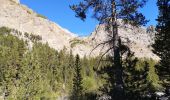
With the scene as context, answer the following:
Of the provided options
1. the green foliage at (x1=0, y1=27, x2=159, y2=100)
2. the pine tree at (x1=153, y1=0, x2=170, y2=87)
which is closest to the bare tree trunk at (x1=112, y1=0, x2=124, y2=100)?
the green foliage at (x1=0, y1=27, x2=159, y2=100)

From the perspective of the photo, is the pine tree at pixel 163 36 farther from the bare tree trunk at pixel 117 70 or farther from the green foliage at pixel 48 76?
the bare tree trunk at pixel 117 70

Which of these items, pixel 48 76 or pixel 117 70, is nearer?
pixel 117 70

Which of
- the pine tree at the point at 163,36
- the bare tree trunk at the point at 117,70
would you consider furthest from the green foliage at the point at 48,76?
the pine tree at the point at 163,36

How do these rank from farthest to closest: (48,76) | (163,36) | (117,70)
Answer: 1. (48,76)
2. (163,36)
3. (117,70)

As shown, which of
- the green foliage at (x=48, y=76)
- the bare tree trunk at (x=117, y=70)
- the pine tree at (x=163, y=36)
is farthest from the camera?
the green foliage at (x=48, y=76)

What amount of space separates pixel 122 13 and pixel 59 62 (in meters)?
150

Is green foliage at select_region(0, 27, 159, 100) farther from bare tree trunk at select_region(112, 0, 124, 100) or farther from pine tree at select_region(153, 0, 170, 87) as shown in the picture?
pine tree at select_region(153, 0, 170, 87)

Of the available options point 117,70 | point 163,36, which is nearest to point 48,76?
point 163,36

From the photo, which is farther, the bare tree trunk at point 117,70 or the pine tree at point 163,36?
the pine tree at point 163,36

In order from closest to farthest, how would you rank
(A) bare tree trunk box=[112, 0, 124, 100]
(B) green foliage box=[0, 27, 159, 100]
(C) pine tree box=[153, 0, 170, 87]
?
1. (A) bare tree trunk box=[112, 0, 124, 100]
2. (C) pine tree box=[153, 0, 170, 87]
3. (B) green foliage box=[0, 27, 159, 100]

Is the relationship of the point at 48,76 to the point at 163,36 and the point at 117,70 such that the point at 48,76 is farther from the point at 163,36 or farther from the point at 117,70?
the point at 117,70

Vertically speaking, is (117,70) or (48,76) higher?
(48,76)

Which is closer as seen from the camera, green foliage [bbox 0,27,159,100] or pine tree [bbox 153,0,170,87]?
pine tree [bbox 153,0,170,87]

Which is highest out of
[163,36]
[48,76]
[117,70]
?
[48,76]
